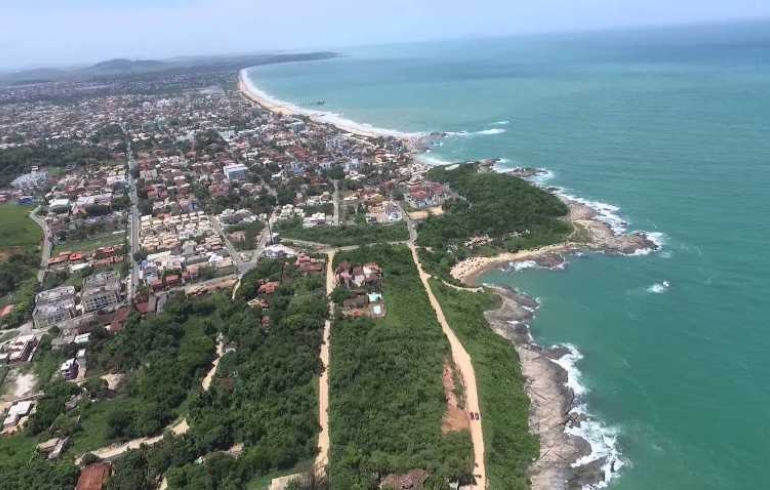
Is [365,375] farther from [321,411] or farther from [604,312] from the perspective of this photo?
[604,312]

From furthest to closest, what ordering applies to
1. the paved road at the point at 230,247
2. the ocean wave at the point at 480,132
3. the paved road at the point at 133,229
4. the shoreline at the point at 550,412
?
the ocean wave at the point at 480,132 → the paved road at the point at 230,247 → the paved road at the point at 133,229 → the shoreline at the point at 550,412

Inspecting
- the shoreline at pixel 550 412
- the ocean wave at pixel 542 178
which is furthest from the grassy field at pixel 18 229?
the ocean wave at pixel 542 178

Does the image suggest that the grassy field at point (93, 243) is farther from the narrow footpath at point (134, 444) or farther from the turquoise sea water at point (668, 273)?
the turquoise sea water at point (668, 273)

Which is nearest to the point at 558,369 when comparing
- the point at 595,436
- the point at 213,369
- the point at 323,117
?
the point at 595,436

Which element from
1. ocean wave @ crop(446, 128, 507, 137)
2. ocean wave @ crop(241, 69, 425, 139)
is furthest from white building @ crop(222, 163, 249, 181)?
ocean wave @ crop(446, 128, 507, 137)

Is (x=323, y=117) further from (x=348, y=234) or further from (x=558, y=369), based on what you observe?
(x=558, y=369)

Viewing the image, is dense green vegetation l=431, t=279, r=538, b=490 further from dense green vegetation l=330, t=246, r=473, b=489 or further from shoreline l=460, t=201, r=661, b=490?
dense green vegetation l=330, t=246, r=473, b=489

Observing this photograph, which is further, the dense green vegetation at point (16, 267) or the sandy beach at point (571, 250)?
the dense green vegetation at point (16, 267)
